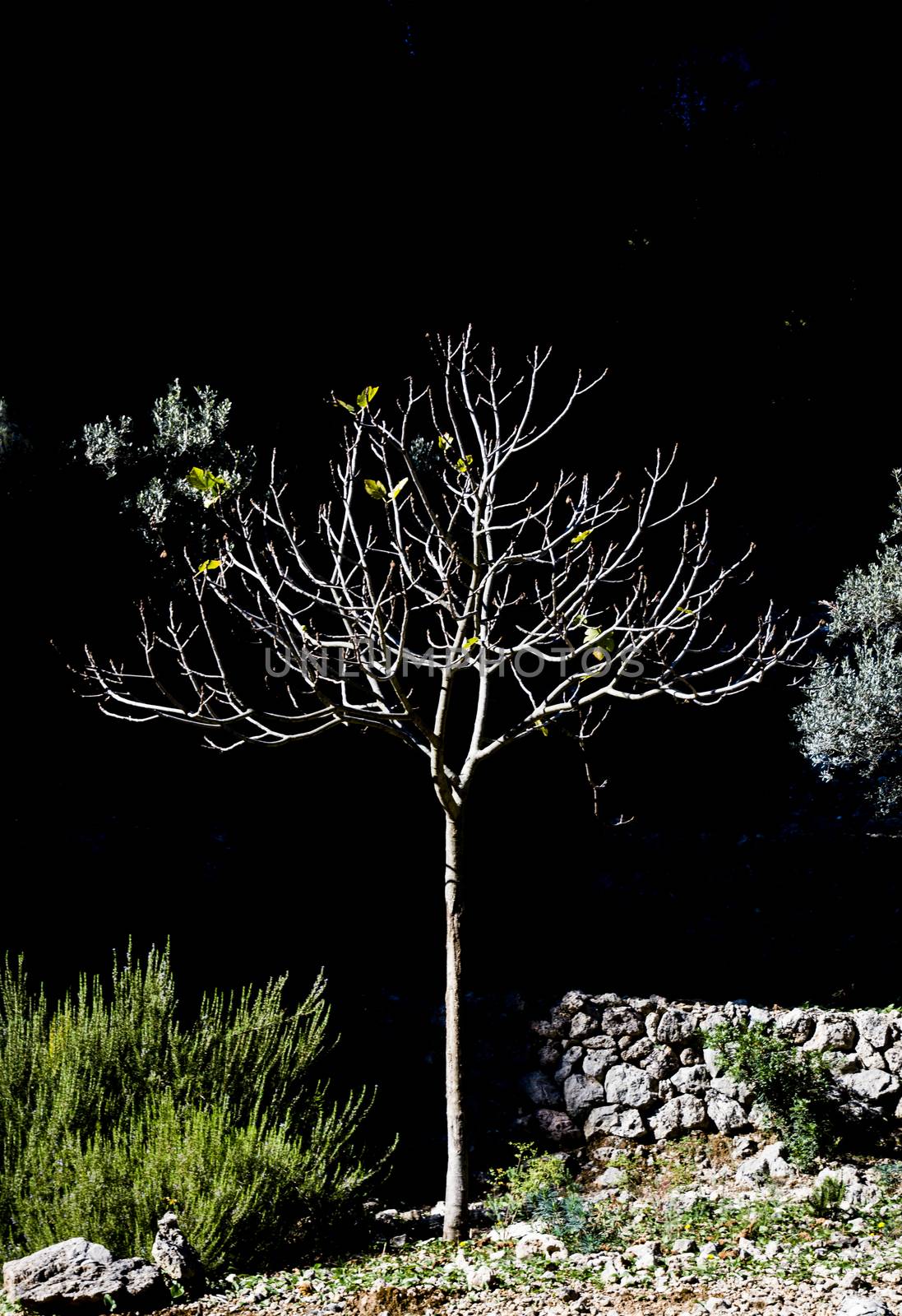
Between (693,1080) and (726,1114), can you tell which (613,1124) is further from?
(726,1114)

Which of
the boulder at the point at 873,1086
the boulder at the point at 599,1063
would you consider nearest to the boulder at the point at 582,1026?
the boulder at the point at 599,1063

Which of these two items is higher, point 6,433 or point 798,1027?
point 6,433

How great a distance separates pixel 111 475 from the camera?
7121mm

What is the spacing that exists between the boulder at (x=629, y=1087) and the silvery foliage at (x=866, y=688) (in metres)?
2.75

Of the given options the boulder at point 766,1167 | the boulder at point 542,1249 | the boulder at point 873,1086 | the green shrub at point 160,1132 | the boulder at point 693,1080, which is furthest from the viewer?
the boulder at point 693,1080

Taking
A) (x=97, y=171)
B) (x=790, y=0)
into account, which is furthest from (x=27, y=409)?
(x=790, y=0)

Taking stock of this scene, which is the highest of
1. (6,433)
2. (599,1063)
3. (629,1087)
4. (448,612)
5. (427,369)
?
(427,369)


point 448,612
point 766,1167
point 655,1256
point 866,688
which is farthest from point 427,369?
point 655,1256

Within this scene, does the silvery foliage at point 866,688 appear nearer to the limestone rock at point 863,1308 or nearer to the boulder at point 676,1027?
the boulder at point 676,1027

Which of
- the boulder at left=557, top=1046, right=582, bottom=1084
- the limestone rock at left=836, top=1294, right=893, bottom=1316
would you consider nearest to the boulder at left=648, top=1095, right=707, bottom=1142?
the boulder at left=557, top=1046, right=582, bottom=1084

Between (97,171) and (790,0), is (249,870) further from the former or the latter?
(790,0)

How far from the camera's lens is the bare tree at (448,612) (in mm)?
4301

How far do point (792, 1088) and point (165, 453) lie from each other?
5.81 meters

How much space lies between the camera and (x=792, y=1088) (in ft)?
16.4
